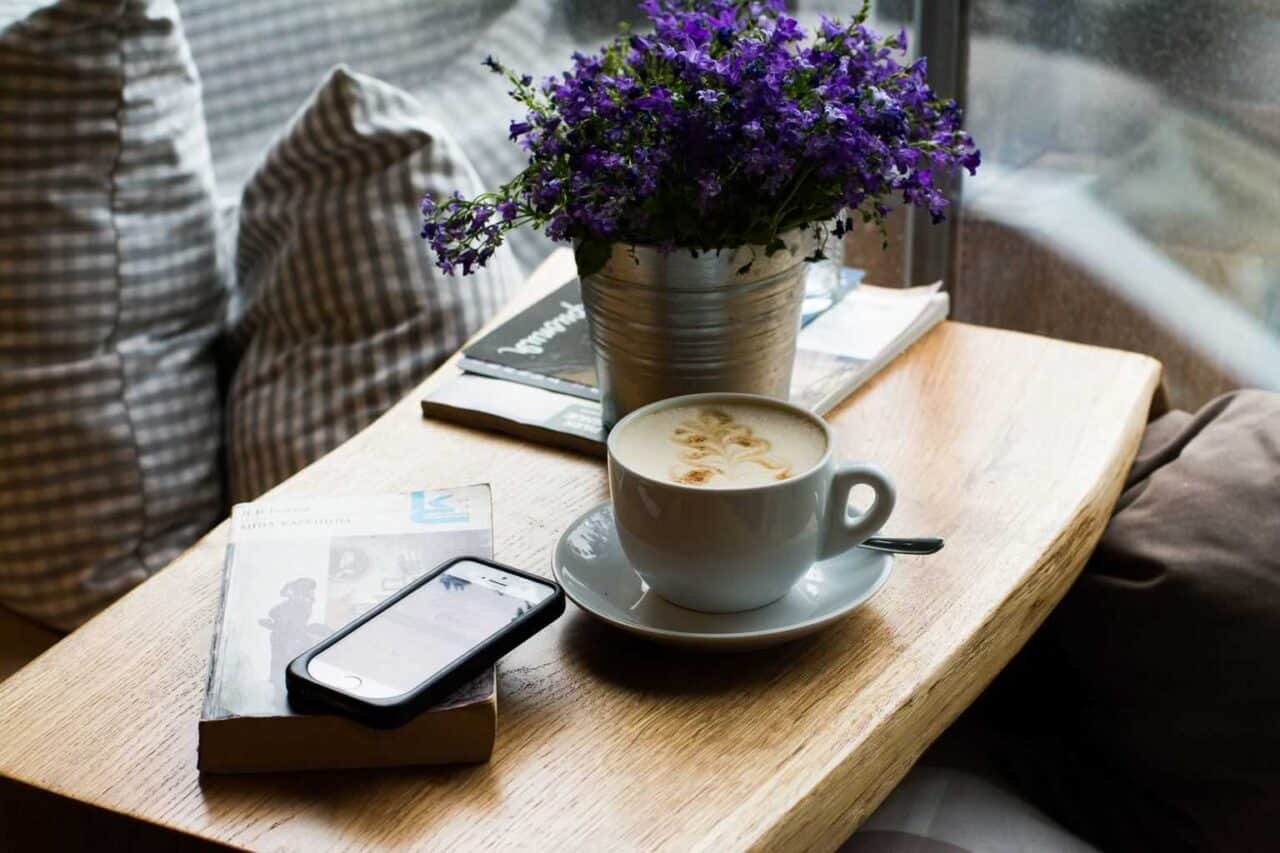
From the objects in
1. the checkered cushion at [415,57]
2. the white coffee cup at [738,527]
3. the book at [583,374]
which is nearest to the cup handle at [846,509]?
the white coffee cup at [738,527]

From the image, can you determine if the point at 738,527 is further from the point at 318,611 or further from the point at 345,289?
the point at 345,289

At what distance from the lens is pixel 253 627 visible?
0.76 m

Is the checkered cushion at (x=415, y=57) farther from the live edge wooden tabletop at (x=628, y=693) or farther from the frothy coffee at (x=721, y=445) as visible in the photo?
the frothy coffee at (x=721, y=445)

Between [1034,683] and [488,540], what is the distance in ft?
1.61

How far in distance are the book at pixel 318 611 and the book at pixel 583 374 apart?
0.18m

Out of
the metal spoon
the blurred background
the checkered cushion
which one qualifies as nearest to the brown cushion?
the metal spoon

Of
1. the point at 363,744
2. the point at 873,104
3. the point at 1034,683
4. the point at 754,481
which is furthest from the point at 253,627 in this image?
the point at 1034,683

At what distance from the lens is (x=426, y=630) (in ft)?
2.39

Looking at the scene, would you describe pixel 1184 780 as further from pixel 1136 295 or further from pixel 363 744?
pixel 1136 295

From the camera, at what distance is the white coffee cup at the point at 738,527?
735 mm

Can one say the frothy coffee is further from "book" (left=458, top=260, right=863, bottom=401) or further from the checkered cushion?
the checkered cushion

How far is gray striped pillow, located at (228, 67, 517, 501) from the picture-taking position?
1.38 meters

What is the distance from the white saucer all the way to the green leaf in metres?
0.17

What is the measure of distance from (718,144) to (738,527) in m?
0.24
